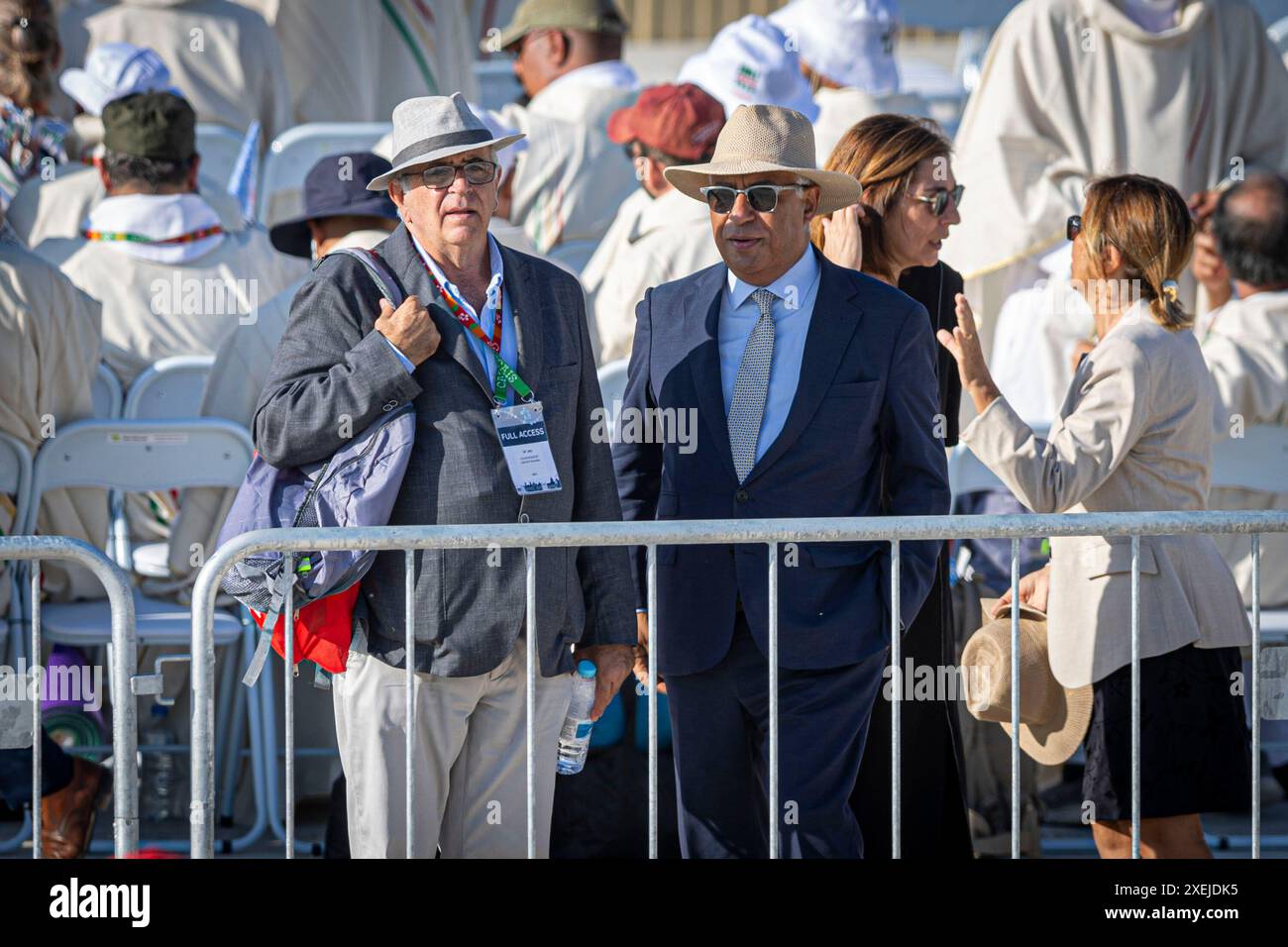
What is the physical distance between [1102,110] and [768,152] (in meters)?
3.56

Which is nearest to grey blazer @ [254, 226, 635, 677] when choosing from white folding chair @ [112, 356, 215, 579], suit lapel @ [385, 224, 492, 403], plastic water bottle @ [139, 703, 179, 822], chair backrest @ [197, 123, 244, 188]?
suit lapel @ [385, 224, 492, 403]

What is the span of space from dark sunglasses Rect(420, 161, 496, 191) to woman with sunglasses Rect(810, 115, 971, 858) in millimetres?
939

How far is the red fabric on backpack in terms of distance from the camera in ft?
11.5

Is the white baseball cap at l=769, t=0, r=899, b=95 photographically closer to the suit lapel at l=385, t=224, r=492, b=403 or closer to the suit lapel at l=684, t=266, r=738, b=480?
the suit lapel at l=684, t=266, r=738, b=480

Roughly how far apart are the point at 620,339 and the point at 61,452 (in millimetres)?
1666

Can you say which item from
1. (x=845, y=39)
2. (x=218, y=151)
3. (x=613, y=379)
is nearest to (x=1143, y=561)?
(x=613, y=379)

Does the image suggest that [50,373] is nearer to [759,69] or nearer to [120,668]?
[120,668]

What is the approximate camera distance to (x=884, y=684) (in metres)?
3.95

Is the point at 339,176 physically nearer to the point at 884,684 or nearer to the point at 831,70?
the point at 884,684

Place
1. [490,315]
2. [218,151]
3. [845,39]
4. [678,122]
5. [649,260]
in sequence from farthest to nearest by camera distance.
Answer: [218,151]
[845,39]
[678,122]
[649,260]
[490,315]

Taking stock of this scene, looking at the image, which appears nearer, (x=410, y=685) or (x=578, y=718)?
(x=410, y=685)

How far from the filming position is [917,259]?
4309mm

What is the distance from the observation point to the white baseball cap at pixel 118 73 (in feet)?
24.9
